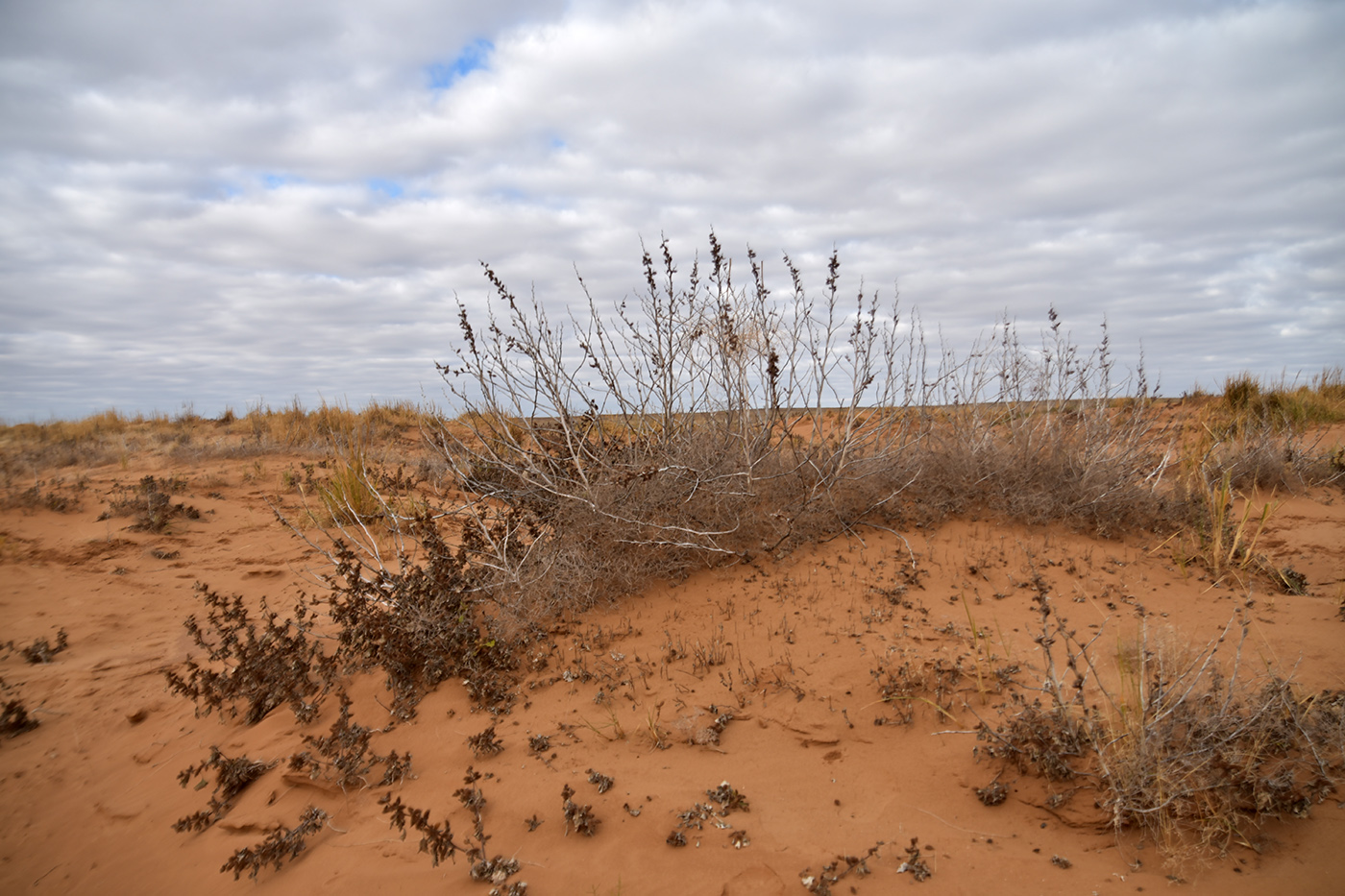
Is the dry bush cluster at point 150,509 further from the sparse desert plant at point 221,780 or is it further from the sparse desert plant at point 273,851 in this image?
the sparse desert plant at point 273,851

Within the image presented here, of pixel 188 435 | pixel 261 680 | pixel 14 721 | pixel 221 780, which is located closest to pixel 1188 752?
pixel 221 780

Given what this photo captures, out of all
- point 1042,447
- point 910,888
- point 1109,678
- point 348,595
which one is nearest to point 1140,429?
point 1042,447

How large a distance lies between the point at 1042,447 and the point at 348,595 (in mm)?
6155

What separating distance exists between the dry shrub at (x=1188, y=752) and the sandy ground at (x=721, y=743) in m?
0.08

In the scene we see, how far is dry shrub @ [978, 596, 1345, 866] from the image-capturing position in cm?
234

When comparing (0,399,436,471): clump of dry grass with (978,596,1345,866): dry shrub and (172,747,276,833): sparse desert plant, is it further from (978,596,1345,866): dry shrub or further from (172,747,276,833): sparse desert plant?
(978,596,1345,866): dry shrub

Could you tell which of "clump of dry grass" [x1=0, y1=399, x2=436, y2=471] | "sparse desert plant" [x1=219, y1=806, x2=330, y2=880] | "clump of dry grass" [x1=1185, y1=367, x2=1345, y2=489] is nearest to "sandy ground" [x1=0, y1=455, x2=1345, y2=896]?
"sparse desert plant" [x1=219, y1=806, x2=330, y2=880]

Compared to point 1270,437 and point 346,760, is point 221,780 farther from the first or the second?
point 1270,437

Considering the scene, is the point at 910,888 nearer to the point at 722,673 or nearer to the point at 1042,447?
the point at 722,673

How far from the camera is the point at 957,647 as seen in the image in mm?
3695

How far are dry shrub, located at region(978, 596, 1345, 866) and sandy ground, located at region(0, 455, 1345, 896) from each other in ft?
0.27

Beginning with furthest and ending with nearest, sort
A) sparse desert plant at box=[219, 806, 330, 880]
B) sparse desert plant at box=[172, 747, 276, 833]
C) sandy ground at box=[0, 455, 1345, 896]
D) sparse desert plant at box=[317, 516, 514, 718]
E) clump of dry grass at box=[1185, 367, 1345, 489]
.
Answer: clump of dry grass at box=[1185, 367, 1345, 489] → sparse desert plant at box=[317, 516, 514, 718] → sparse desert plant at box=[172, 747, 276, 833] → sparse desert plant at box=[219, 806, 330, 880] → sandy ground at box=[0, 455, 1345, 896]

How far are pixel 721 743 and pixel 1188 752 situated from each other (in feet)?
6.33

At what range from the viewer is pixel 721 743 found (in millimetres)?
3242
